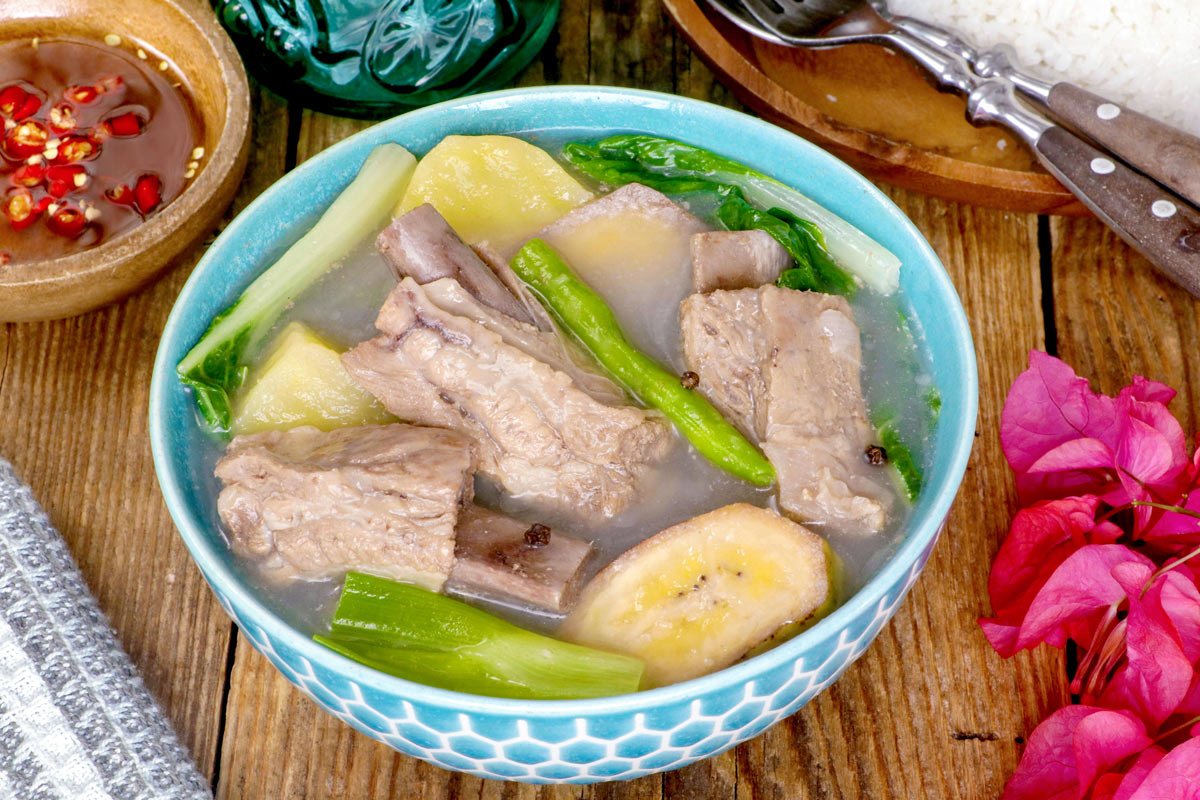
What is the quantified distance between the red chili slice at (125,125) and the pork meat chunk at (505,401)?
966 mm

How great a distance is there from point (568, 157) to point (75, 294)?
956 mm

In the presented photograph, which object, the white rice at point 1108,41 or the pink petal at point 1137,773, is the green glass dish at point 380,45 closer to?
the white rice at point 1108,41

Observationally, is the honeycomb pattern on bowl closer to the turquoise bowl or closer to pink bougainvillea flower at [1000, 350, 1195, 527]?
the turquoise bowl

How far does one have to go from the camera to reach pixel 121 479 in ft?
7.62

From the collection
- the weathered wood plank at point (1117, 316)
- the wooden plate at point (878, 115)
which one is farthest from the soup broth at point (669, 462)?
the weathered wood plank at point (1117, 316)

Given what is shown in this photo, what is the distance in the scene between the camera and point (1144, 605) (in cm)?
194

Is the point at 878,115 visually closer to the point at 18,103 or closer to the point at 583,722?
the point at 583,722

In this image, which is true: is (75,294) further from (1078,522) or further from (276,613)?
(1078,522)

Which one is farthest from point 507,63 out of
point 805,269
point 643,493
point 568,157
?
point 643,493

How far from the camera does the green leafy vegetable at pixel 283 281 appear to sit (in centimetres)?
193

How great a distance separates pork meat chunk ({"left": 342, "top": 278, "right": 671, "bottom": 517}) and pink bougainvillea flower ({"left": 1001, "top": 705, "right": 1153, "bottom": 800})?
81 centimetres

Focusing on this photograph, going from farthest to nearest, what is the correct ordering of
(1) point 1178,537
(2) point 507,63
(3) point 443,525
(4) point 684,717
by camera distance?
1. (2) point 507,63
2. (1) point 1178,537
3. (3) point 443,525
4. (4) point 684,717

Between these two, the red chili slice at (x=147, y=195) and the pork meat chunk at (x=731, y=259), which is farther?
the red chili slice at (x=147, y=195)

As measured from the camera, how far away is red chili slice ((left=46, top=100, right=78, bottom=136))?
96.3 inches
